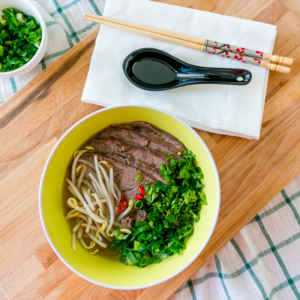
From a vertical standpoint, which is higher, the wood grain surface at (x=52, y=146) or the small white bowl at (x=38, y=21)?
the small white bowl at (x=38, y=21)

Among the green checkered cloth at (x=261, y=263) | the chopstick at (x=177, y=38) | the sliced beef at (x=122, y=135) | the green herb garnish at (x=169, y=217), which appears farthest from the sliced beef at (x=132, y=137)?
the green checkered cloth at (x=261, y=263)

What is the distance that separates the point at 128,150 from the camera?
139 cm

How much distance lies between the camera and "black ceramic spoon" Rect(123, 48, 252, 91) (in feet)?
4.50

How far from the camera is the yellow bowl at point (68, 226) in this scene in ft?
3.72

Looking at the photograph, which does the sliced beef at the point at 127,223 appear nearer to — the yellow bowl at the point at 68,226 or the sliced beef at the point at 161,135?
the yellow bowl at the point at 68,226

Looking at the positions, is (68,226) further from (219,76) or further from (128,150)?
(219,76)

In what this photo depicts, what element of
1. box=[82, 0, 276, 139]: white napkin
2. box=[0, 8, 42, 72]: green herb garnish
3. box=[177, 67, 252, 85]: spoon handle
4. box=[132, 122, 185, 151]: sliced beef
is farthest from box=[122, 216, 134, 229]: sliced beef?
box=[0, 8, 42, 72]: green herb garnish

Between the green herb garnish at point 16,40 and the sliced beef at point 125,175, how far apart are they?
680 mm

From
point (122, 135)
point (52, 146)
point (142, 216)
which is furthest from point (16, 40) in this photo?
point (142, 216)

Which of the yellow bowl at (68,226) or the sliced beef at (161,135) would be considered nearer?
the yellow bowl at (68,226)

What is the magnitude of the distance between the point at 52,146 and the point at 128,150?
1.28 ft

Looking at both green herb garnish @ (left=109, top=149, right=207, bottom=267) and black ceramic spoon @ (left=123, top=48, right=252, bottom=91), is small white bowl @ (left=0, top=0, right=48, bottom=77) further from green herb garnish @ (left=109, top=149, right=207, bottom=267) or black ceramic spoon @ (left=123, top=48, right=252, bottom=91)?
green herb garnish @ (left=109, top=149, right=207, bottom=267)

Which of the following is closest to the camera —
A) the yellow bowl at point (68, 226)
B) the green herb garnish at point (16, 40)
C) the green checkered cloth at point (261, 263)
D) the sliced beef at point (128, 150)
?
the yellow bowl at point (68, 226)

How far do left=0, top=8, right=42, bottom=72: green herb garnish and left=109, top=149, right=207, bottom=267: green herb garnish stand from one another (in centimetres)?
100
